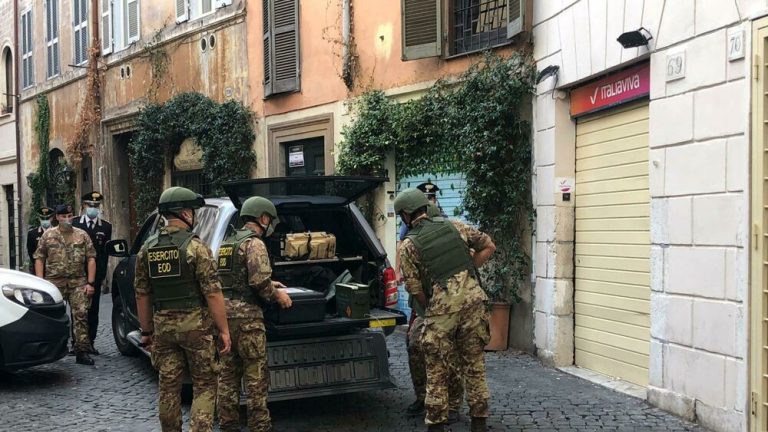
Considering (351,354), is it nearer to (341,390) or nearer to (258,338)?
(341,390)

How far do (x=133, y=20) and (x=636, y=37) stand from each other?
12077mm

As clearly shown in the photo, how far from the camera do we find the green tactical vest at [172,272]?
445 centimetres

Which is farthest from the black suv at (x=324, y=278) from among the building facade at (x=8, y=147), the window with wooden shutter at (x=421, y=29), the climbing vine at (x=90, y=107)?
the building facade at (x=8, y=147)

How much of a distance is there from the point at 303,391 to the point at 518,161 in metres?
3.78

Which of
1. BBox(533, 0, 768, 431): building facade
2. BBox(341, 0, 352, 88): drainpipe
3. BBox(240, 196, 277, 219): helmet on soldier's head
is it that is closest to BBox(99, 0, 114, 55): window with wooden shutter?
BBox(341, 0, 352, 88): drainpipe

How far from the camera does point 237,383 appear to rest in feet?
16.2

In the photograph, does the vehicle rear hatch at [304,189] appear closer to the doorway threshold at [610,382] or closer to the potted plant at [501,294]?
the potted plant at [501,294]

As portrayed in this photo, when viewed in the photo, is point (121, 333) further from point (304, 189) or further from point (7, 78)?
point (7, 78)

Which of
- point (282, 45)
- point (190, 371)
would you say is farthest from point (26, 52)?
point (190, 371)

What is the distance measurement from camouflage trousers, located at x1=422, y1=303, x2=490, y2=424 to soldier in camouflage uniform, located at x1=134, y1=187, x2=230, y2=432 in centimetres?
140

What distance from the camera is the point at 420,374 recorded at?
563 centimetres

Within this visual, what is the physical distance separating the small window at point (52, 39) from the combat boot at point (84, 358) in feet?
40.2

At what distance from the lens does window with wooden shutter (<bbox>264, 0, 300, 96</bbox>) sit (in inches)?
444

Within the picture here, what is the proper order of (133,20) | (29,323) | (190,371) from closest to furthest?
(190,371) < (29,323) < (133,20)
